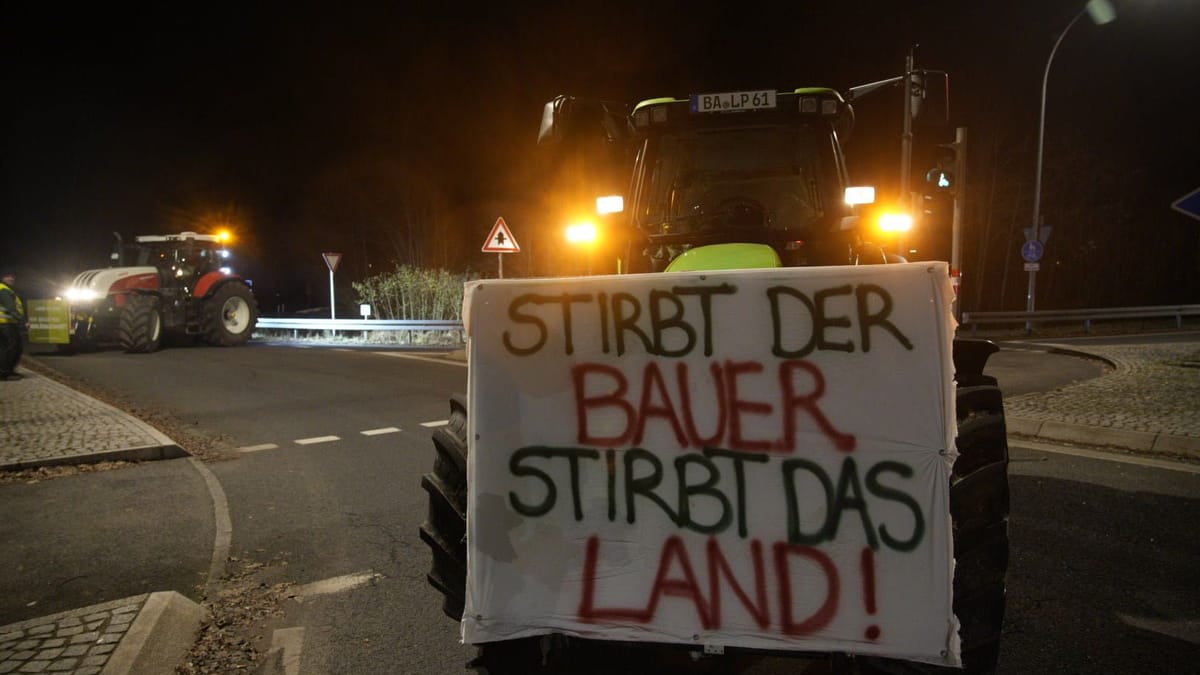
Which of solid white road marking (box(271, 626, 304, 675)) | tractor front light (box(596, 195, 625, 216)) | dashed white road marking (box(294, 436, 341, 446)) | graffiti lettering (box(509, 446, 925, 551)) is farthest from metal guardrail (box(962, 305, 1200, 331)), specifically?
graffiti lettering (box(509, 446, 925, 551))

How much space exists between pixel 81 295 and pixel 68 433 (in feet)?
39.4

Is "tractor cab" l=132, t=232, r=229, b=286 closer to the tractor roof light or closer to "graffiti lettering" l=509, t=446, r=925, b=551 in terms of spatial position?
the tractor roof light

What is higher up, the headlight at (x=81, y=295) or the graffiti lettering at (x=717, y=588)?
the headlight at (x=81, y=295)

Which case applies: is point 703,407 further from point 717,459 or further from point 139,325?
point 139,325

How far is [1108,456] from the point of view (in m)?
6.98

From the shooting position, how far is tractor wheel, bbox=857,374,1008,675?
2.38 metres

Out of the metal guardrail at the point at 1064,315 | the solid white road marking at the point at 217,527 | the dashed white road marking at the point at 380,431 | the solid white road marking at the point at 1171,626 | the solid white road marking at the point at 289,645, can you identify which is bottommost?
the solid white road marking at the point at 289,645

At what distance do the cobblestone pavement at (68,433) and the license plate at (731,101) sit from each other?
6150 mm

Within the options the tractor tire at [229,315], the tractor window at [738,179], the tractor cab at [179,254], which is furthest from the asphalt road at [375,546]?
the tractor cab at [179,254]

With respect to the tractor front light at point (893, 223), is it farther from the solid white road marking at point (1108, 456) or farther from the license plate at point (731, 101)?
the solid white road marking at point (1108, 456)

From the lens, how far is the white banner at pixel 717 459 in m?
2.23

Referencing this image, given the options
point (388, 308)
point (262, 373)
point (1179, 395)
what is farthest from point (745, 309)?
point (388, 308)

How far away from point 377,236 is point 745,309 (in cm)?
5284

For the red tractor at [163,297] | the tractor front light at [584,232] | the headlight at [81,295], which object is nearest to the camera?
the tractor front light at [584,232]
